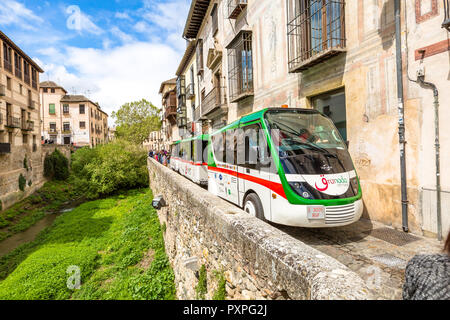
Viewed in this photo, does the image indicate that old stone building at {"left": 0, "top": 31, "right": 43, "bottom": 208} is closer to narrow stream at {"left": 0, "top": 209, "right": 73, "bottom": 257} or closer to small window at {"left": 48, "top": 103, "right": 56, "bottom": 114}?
narrow stream at {"left": 0, "top": 209, "right": 73, "bottom": 257}

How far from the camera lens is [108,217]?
17.5 metres

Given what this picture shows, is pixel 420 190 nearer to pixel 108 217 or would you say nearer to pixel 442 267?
pixel 442 267

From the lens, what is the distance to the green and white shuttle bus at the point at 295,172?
14.0ft

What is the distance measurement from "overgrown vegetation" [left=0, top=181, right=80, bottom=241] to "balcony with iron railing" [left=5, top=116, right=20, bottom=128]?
6080 millimetres

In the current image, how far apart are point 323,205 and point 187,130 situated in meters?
22.4

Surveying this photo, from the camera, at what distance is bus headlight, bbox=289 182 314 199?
14.0 feet

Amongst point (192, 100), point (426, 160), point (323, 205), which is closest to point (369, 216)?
point (426, 160)

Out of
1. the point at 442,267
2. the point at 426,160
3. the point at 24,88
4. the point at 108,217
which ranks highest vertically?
the point at 24,88

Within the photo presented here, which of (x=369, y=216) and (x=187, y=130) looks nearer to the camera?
(x=369, y=216)

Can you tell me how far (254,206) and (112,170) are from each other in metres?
20.9

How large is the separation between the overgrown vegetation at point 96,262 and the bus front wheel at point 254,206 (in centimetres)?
402
